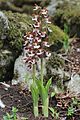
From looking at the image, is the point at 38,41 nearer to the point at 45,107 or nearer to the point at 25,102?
the point at 45,107

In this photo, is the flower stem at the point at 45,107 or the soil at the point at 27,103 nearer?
the flower stem at the point at 45,107

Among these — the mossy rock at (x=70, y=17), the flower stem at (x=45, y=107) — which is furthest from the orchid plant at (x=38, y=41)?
the mossy rock at (x=70, y=17)

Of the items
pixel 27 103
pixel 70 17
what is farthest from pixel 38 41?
pixel 70 17

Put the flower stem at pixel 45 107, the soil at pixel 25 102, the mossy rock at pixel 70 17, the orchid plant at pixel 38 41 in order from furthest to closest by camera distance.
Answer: the mossy rock at pixel 70 17, the soil at pixel 25 102, the flower stem at pixel 45 107, the orchid plant at pixel 38 41

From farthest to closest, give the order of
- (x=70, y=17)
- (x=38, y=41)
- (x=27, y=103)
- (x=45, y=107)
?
1. (x=70, y=17)
2. (x=27, y=103)
3. (x=45, y=107)
4. (x=38, y=41)

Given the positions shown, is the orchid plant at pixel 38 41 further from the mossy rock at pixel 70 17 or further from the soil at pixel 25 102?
the mossy rock at pixel 70 17

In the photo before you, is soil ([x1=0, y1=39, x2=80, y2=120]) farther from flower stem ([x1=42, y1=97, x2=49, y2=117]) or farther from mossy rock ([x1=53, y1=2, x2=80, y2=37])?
mossy rock ([x1=53, y1=2, x2=80, y2=37])

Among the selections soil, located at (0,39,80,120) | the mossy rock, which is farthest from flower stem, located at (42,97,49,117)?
the mossy rock

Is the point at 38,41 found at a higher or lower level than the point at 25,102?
higher

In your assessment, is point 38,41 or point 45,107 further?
point 45,107

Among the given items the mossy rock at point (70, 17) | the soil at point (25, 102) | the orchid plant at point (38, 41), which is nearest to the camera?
the orchid plant at point (38, 41)
